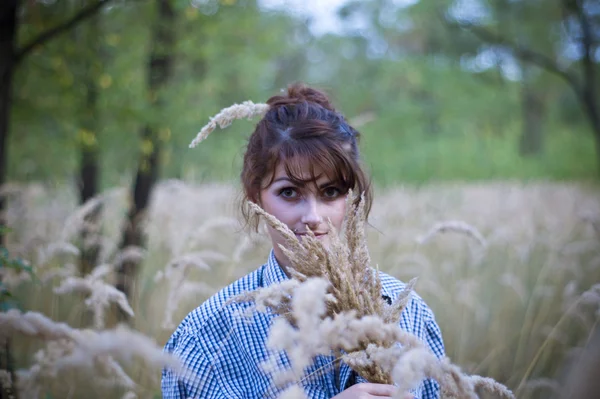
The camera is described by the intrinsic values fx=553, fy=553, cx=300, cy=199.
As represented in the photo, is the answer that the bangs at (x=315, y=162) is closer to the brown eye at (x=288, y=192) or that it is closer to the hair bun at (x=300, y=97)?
the brown eye at (x=288, y=192)

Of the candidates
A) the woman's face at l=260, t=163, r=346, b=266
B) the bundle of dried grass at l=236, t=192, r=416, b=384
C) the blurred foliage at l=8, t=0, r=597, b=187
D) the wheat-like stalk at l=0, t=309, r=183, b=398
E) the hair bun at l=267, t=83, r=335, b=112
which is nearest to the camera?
the wheat-like stalk at l=0, t=309, r=183, b=398

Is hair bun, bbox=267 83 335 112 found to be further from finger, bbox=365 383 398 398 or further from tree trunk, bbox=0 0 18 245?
tree trunk, bbox=0 0 18 245

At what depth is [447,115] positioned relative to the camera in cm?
1741

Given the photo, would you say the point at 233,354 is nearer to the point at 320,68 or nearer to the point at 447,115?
the point at 447,115

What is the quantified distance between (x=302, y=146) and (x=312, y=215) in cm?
23

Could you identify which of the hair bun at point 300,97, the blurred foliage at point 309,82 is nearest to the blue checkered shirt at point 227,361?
the hair bun at point 300,97

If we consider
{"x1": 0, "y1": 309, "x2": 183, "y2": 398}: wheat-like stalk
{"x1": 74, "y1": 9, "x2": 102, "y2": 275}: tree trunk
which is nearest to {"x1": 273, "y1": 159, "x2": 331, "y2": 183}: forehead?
{"x1": 0, "y1": 309, "x2": 183, "y2": 398}: wheat-like stalk

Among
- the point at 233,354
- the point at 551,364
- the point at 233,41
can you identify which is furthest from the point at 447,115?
the point at 233,354

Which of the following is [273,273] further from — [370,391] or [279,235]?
[370,391]

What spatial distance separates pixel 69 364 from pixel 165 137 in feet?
Result: 10.8

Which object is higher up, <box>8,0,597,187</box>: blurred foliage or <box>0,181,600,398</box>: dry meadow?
<box>8,0,597,187</box>: blurred foliage

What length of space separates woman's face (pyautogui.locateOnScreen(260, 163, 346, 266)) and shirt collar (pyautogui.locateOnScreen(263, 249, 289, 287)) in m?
0.02

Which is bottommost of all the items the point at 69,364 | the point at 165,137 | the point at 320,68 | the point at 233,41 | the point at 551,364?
the point at 551,364

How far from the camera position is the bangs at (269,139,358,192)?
1.63m
